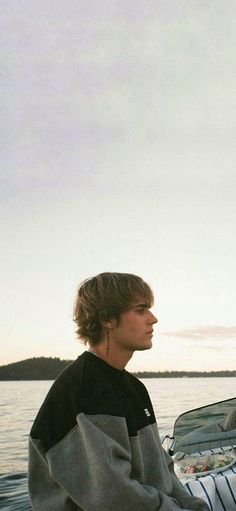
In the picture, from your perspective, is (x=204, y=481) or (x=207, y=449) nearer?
(x=204, y=481)

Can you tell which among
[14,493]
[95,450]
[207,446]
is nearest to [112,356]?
[95,450]

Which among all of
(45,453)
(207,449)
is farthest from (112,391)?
(207,449)

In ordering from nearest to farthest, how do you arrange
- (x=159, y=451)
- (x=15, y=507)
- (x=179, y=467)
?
(x=159, y=451)
(x=179, y=467)
(x=15, y=507)

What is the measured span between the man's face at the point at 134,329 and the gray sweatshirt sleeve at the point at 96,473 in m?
0.40

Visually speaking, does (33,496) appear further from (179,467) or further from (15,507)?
(15,507)

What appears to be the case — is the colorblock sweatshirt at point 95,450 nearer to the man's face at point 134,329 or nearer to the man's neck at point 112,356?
the man's neck at point 112,356

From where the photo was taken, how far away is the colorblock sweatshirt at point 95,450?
7.13ft

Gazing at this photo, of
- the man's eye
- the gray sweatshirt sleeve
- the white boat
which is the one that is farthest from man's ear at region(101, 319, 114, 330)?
the white boat

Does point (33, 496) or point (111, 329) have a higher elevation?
point (111, 329)

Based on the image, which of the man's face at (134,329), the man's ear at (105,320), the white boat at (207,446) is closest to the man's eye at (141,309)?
the man's face at (134,329)

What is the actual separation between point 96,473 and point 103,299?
795 mm

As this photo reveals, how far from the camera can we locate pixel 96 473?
7.09 ft

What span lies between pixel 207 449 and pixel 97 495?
298cm

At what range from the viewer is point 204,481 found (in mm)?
3723
